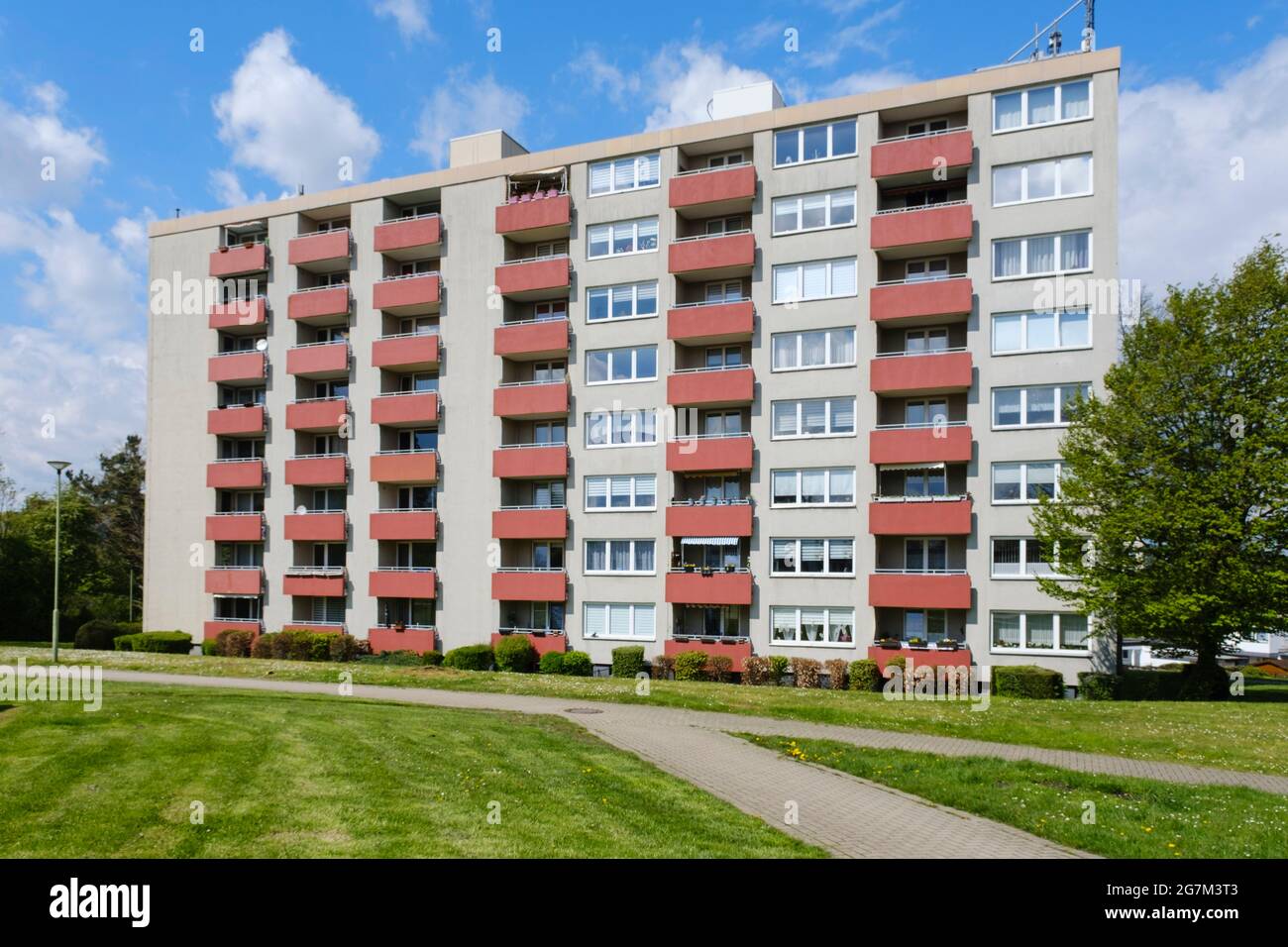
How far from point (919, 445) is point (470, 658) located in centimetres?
1933

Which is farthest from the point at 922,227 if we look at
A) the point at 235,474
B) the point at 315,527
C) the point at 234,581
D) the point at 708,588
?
the point at 234,581

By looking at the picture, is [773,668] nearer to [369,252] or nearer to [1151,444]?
[1151,444]

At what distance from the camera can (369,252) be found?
42.4m

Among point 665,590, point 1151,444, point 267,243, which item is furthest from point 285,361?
point 1151,444

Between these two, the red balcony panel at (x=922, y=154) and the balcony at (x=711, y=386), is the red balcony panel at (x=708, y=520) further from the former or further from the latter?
the red balcony panel at (x=922, y=154)

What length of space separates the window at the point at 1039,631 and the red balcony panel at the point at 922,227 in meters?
13.5

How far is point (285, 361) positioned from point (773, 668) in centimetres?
2793

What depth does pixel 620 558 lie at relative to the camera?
36.7m

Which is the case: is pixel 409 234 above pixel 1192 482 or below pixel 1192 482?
above

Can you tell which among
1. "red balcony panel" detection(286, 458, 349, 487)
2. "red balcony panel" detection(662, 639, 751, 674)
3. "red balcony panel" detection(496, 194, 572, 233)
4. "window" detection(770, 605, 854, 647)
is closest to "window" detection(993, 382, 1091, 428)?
"window" detection(770, 605, 854, 647)

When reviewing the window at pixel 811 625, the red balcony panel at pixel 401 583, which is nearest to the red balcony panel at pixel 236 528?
the red balcony panel at pixel 401 583

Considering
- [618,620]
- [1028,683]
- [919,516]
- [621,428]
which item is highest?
[621,428]

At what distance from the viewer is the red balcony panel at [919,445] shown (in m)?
31.3

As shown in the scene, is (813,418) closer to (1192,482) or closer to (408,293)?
(1192,482)
